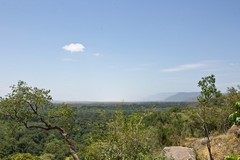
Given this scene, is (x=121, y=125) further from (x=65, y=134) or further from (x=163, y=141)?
(x=163, y=141)

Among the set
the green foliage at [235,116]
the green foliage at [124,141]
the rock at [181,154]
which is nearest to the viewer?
the green foliage at [235,116]

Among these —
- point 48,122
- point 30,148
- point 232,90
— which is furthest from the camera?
point 30,148

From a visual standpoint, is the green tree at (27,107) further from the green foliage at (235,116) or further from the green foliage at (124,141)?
the green foliage at (235,116)

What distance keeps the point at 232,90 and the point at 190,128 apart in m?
10.00

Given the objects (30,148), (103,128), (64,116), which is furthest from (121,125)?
(30,148)

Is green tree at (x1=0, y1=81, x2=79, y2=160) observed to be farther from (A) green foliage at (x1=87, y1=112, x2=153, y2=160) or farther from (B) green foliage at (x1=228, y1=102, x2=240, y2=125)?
(B) green foliage at (x1=228, y1=102, x2=240, y2=125)

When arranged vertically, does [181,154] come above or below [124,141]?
below

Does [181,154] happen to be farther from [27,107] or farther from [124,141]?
[27,107]

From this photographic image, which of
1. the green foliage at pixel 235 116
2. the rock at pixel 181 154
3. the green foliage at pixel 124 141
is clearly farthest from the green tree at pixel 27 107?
the green foliage at pixel 235 116

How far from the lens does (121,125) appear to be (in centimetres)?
1777

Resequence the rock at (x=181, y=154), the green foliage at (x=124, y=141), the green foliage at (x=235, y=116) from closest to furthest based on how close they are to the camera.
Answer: the green foliage at (x=235, y=116)
the green foliage at (x=124, y=141)
the rock at (x=181, y=154)

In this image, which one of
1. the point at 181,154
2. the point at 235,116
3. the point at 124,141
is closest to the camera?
the point at 235,116

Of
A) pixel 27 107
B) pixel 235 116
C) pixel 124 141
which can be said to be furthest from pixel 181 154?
pixel 235 116

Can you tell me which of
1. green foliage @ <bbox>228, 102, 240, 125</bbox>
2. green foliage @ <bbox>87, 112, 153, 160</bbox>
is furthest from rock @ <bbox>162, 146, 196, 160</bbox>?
green foliage @ <bbox>228, 102, 240, 125</bbox>
